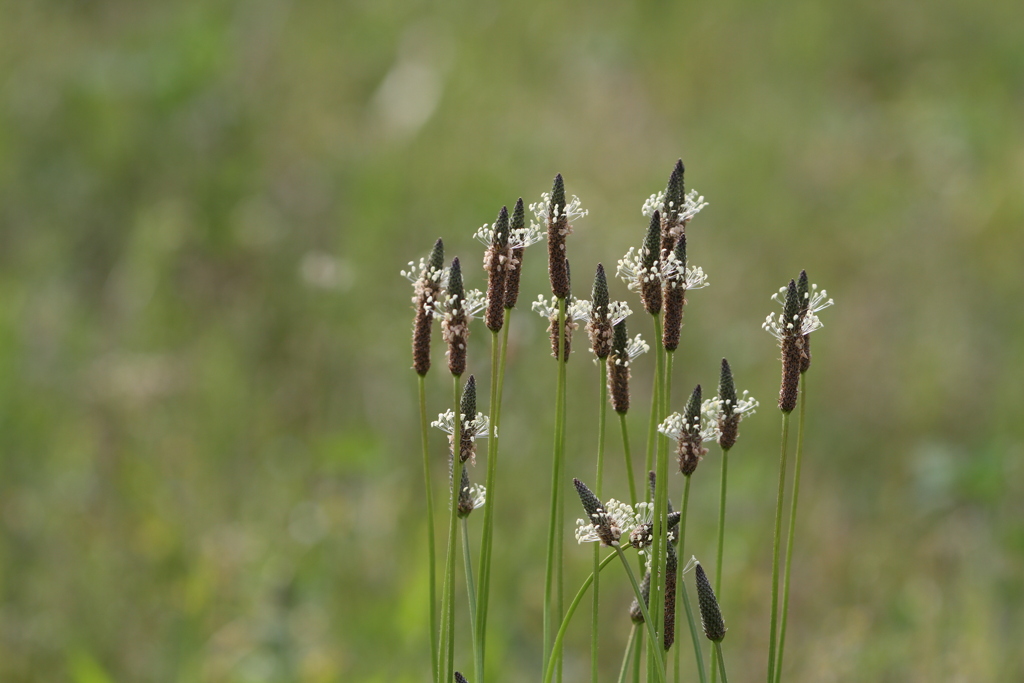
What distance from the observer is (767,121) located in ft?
16.9

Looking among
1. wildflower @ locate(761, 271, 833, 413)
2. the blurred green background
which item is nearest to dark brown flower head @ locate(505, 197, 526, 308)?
wildflower @ locate(761, 271, 833, 413)

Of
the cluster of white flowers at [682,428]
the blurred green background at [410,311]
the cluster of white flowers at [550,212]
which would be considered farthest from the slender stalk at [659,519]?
the blurred green background at [410,311]

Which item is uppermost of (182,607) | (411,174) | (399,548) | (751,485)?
(411,174)

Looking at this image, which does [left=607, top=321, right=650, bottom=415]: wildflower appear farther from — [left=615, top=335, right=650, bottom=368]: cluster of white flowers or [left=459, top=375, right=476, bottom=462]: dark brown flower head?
[left=459, top=375, right=476, bottom=462]: dark brown flower head

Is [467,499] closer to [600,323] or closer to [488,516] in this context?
[488,516]

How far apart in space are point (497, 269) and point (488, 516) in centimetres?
22

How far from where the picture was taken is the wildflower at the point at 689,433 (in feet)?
2.95

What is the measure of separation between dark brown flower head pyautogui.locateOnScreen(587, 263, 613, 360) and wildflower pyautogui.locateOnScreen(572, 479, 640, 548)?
0.12 meters

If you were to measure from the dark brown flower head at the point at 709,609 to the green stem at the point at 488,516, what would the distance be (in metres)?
0.19

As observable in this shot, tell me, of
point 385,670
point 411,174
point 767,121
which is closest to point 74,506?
point 385,670

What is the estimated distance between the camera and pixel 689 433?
905 mm

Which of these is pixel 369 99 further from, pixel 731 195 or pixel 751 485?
pixel 751 485

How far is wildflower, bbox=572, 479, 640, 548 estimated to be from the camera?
87 centimetres

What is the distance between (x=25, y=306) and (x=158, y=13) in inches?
124
